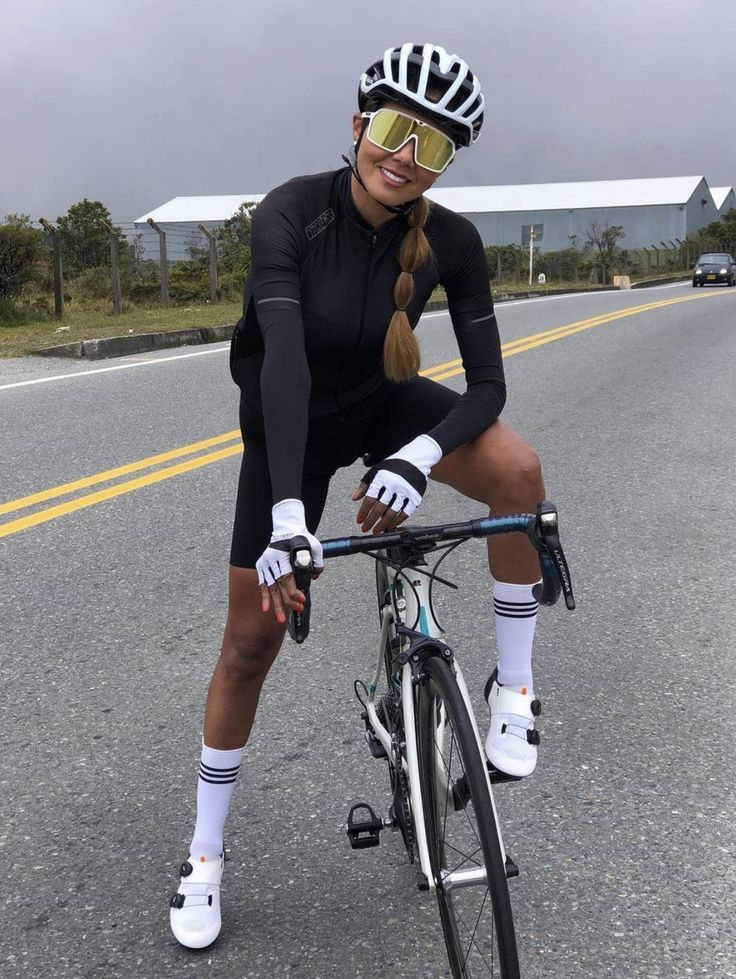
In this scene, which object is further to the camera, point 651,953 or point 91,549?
point 91,549

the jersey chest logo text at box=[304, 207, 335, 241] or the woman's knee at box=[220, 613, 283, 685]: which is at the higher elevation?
the jersey chest logo text at box=[304, 207, 335, 241]

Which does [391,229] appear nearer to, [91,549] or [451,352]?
[91,549]

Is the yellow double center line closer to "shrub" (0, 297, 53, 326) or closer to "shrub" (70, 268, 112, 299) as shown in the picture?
"shrub" (0, 297, 53, 326)

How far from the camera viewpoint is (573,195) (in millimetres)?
88875

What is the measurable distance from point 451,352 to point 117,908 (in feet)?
34.2

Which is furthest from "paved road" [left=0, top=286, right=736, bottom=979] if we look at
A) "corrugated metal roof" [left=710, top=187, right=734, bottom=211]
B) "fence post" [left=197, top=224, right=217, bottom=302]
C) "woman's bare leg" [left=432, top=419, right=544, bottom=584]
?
"corrugated metal roof" [left=710, top=187, right=734, bottom=211]

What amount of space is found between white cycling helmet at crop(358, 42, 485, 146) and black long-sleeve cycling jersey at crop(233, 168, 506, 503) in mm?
289

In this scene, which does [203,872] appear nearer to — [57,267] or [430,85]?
[430,85]

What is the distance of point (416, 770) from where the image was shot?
7.41 feet

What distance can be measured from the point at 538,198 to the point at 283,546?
3609 inches

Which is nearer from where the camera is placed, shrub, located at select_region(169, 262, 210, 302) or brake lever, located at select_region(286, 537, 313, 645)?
brake lever, located at select_region(286, 537, 313, 645)

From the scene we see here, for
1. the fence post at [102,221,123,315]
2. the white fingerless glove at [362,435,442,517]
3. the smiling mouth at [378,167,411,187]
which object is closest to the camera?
the white fingerless glove at [362,435,442,517]

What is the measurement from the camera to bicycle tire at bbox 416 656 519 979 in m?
1.99

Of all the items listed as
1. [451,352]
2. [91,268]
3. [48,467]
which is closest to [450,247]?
[48,467]
